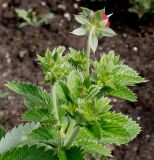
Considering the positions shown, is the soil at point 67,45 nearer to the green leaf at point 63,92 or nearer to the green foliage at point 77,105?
the green foliage at point 77,105

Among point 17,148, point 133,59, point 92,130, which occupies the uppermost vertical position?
point 92,130

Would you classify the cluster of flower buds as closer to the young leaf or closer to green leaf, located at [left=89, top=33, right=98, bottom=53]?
green leaf, located at [left=89, top=33, right=98, bottom=53]

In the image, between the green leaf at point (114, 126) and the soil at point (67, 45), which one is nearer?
the green leaf at point (114, 126)

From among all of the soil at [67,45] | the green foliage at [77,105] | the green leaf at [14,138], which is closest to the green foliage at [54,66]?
the green foliage at [77,105]

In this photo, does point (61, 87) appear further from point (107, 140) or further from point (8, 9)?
point (8, 9)

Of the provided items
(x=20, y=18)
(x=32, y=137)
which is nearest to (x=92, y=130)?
(x=32, y=137)

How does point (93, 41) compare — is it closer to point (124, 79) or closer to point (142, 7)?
point (124, 79)

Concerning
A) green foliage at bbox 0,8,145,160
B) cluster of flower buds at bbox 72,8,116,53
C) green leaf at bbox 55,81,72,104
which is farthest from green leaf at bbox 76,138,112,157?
cluster of flower buds at bbox 72,8,116,53
